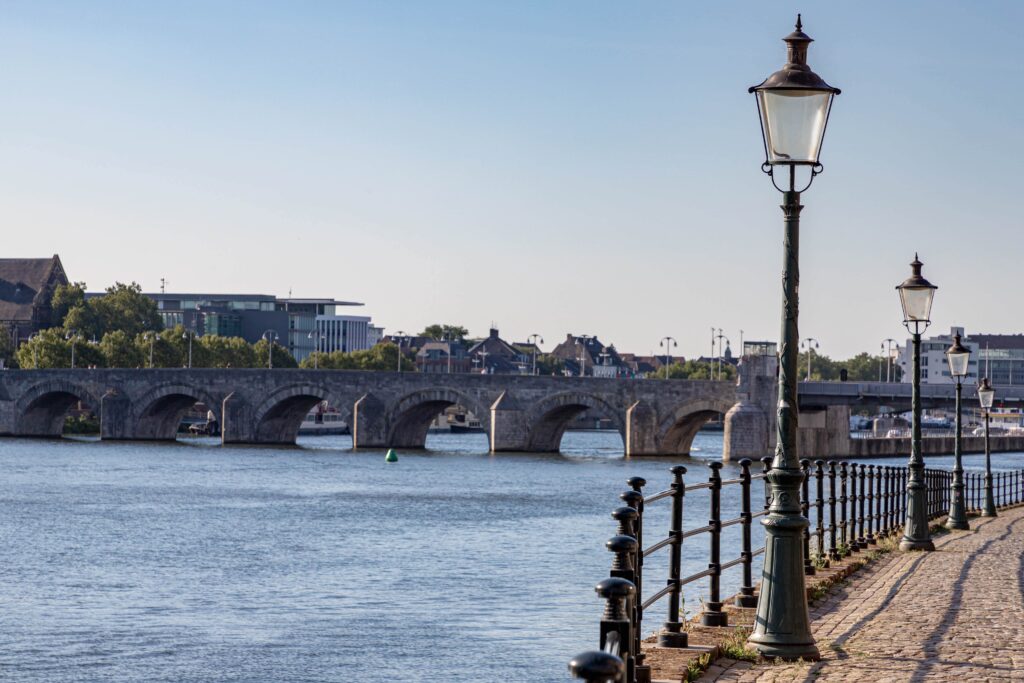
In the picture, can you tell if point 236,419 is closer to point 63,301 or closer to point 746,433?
point 746,433

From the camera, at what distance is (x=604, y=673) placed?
14.5 ft

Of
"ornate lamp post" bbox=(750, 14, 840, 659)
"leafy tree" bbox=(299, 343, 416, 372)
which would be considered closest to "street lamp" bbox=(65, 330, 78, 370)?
"leafy tree" bbox=(299, 343, 416, 372)

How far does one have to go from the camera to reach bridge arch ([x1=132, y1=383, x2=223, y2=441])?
91812mm

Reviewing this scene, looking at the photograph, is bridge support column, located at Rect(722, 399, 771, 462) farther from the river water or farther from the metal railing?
the metal railing

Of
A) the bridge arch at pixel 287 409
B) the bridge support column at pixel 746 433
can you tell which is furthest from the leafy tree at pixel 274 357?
the bridge support column at pixel 746 433

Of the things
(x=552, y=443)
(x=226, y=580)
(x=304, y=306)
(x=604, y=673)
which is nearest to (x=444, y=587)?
(x=226, y=580)

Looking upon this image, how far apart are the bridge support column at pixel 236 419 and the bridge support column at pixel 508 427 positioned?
14949 mm

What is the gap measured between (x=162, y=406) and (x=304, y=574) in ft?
224

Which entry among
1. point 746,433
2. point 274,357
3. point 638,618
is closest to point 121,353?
point 274,357

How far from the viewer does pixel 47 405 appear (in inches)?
3866

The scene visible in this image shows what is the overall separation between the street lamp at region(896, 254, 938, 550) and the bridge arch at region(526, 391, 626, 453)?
2582 inches

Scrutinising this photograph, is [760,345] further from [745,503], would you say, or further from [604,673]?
[604,673]

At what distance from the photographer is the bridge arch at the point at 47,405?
309 feet

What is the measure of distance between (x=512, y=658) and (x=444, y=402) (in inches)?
2773
